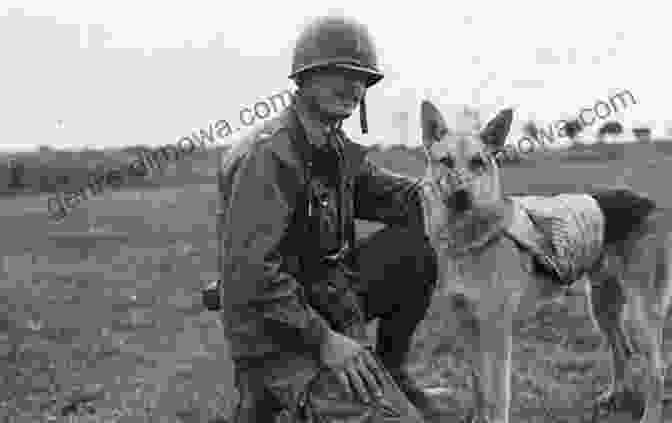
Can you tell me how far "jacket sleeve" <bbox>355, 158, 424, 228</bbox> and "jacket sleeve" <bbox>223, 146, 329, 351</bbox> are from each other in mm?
876

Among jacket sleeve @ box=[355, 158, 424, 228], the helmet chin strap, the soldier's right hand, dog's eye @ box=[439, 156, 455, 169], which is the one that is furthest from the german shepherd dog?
the soldier's right hand

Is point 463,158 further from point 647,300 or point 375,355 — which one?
point 647,300

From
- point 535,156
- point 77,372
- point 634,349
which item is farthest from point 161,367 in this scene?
point 535,156

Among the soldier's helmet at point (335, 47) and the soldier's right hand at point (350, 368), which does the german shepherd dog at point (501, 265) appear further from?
the soldier's right hand at point (350, 368)

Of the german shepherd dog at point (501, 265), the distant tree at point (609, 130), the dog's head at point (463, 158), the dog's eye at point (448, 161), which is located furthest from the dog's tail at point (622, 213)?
the distant tree at point (609, 130)

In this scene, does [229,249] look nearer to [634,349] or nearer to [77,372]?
[634,349]

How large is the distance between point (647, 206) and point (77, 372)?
4.78m

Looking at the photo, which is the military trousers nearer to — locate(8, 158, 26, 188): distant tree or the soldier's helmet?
the soldier's helmet

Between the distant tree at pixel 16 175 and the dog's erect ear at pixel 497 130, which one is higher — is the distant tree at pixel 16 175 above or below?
below

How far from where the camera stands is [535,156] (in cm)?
3036

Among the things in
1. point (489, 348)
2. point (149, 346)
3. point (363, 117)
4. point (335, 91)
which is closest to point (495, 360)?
point (489, 348)

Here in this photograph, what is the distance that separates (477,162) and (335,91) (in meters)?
0.80

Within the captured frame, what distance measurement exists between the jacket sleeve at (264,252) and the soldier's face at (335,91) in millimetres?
393

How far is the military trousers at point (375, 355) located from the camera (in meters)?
3.15
